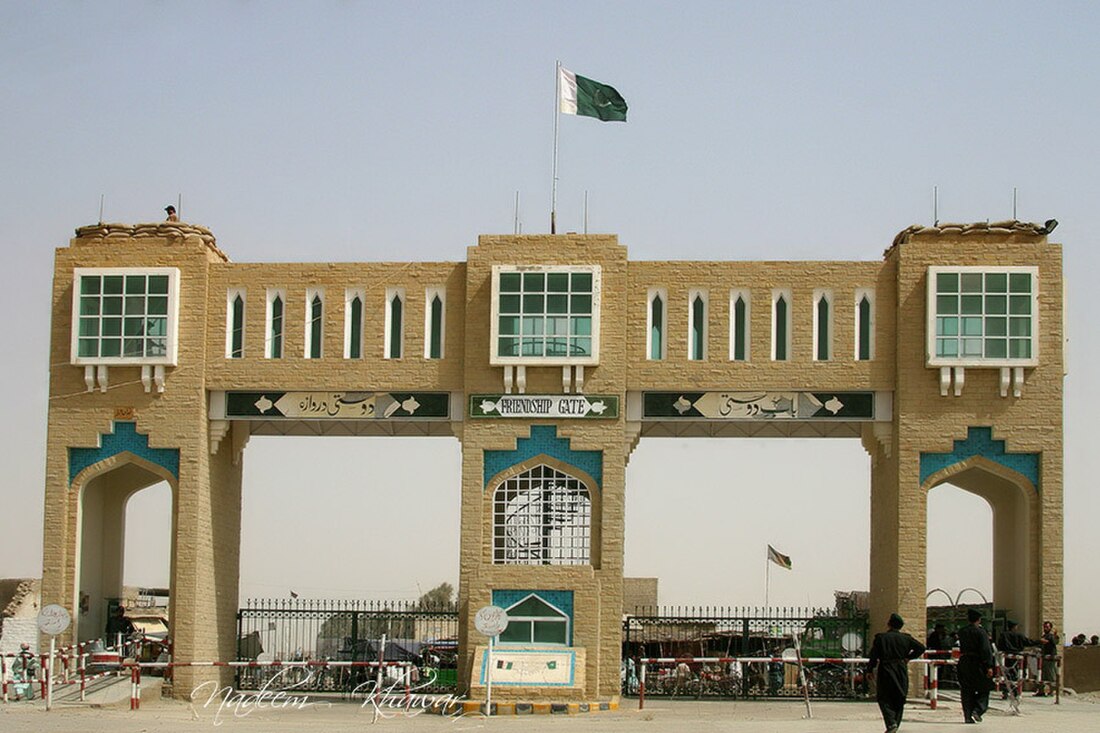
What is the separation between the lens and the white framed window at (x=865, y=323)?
3572cm

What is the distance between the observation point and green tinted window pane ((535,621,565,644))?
34844 millimetres

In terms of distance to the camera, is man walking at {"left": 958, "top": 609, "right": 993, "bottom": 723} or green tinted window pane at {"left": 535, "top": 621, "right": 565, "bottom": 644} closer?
man walking at {"left": 958, "top": 609, "right": 993, "bottom": 723}

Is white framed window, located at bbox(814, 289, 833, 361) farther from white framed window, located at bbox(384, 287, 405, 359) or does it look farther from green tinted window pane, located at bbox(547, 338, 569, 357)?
white framed window, located at bbox(384, 287, 405, 359)

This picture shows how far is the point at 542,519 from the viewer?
3581cm

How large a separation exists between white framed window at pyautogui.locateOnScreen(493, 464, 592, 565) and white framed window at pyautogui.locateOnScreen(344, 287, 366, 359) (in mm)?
3896

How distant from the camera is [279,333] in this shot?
36.6 m

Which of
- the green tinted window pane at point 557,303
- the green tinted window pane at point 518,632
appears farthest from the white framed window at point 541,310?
the green tinted window pane at point 518,632

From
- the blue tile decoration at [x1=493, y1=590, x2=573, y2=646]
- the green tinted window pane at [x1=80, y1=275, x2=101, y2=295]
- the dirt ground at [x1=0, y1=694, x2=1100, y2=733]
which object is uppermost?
the green tinted window pane at [x1=80, y1=275, x2=101, y2=295]

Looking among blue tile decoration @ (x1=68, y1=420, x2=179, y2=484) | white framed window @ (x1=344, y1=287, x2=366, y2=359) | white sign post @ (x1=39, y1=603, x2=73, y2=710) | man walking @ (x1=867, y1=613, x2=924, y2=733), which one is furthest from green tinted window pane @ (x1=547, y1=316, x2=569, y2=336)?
man walking @ (x1=867, y1=613, x2=924, y2=733)

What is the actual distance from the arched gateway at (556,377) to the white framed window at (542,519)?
43mm

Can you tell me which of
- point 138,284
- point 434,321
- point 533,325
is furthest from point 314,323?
point 533,325

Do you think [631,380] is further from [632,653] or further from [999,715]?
[999,715]

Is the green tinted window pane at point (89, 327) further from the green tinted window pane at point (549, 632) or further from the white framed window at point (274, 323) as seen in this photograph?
the green tinted window pane at point (549, 632)

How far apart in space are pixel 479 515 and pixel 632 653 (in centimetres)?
569
